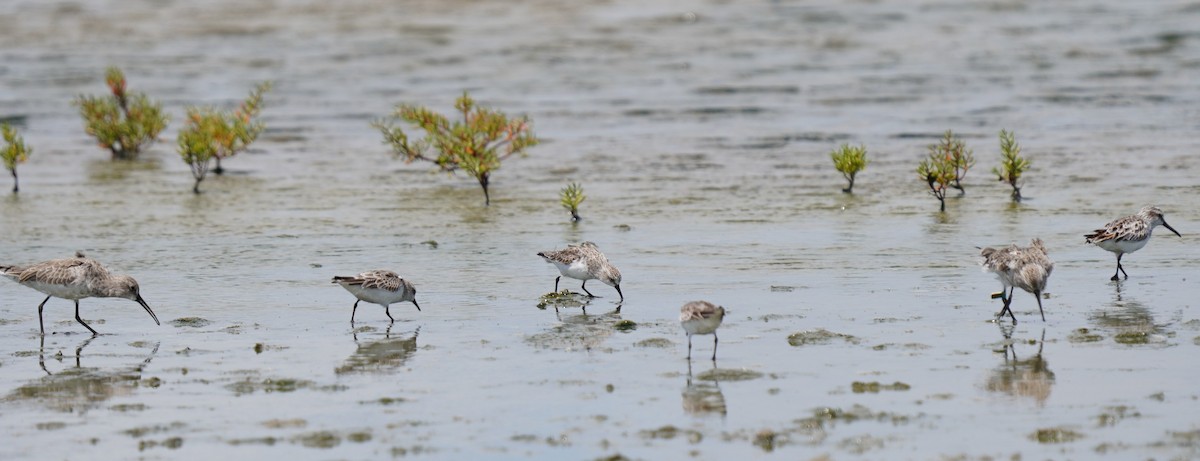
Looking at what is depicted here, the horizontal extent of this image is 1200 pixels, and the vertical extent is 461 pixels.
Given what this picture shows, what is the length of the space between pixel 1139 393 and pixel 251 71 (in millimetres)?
31508

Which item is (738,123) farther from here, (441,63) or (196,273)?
(196,273)

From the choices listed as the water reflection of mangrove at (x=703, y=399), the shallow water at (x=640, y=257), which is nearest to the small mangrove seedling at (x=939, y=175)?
the shallow water at (x=640, y=257)

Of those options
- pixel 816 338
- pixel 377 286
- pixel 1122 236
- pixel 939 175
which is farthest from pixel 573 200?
pixel 816 338

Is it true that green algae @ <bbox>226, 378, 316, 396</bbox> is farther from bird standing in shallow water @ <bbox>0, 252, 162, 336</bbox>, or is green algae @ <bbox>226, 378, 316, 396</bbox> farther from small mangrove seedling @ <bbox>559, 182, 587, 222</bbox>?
small mangrove seedling @ <bbox>559, 182, 587, 222</bbox>

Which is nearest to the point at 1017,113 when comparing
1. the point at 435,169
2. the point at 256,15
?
the point at 435,169

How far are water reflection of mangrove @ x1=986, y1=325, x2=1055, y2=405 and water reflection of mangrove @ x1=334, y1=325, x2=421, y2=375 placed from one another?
14.9ft

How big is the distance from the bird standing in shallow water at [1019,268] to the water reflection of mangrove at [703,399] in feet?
10.9

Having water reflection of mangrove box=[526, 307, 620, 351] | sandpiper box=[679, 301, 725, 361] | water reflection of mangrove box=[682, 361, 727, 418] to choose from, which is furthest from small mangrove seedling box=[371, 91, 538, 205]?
water reflection of mangrove box=[682, 361, 727, 418]

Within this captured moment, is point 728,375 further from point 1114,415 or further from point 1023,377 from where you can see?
point 1114,415

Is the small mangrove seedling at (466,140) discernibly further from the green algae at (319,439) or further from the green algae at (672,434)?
the green algae at (672,434)

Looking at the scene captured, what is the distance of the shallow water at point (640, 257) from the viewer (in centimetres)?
1074

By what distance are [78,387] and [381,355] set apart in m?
2.36

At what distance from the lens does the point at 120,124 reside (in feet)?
90.9

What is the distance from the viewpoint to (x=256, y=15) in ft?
162
